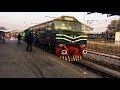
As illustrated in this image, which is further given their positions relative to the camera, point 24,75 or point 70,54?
point 70,54

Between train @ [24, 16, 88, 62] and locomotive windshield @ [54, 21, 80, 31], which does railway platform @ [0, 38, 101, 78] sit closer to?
train @ [24, 16, 88, 62]

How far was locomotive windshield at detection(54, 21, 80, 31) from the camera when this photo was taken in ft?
69.7

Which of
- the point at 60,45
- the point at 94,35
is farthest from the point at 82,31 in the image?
the point at 94,35

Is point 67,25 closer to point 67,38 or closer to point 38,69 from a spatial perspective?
point 67,38

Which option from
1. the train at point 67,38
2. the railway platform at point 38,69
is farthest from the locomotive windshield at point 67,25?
the railway platform at point 38,69

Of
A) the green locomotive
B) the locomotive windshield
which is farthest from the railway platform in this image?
the locomotive windshield

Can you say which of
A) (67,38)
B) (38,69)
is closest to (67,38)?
(67,38)

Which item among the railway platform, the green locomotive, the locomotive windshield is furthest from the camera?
the locomotive windshield

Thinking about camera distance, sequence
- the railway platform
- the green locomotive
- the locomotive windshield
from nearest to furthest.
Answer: the railway platform → the green locomotive → the locomotive windshield
